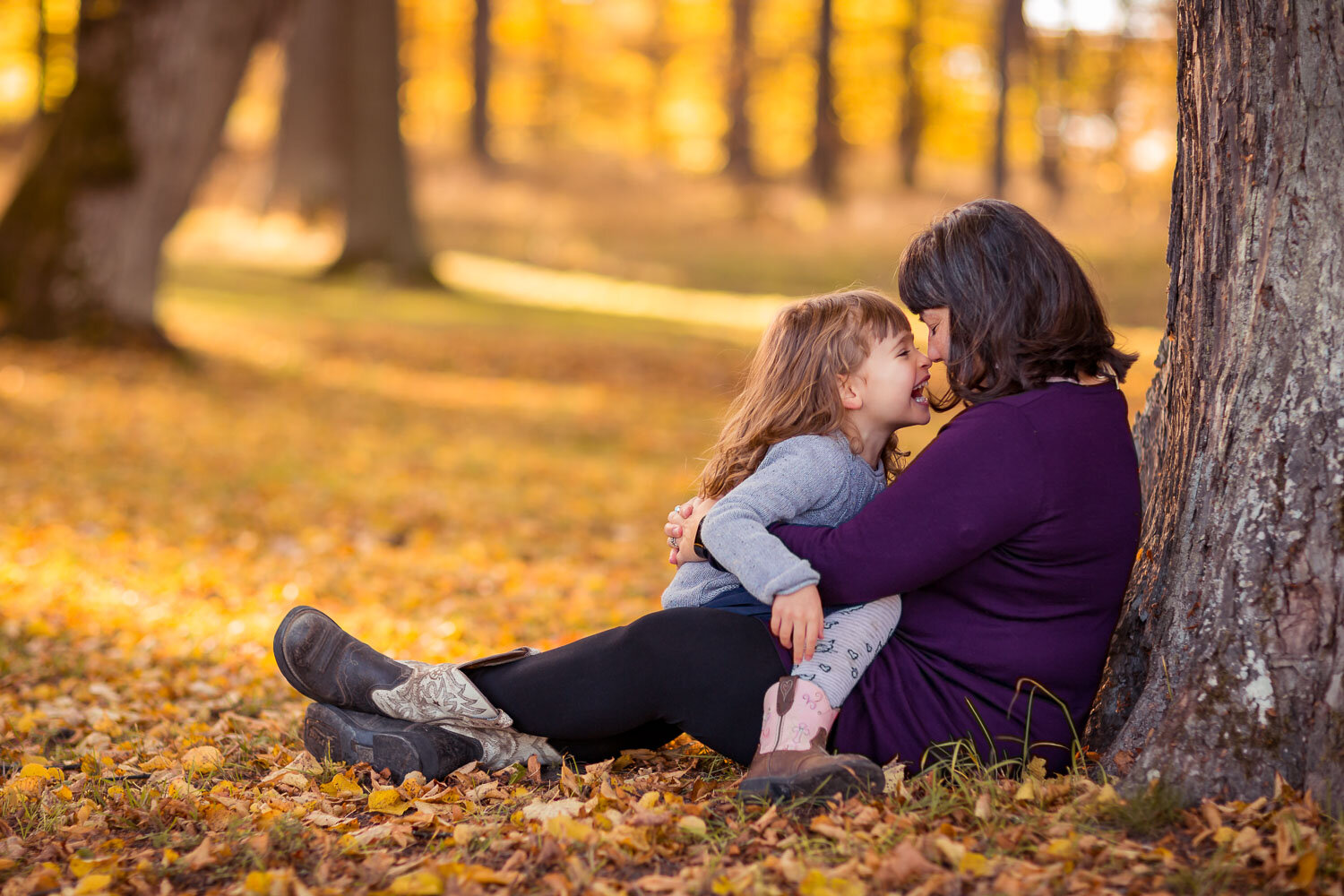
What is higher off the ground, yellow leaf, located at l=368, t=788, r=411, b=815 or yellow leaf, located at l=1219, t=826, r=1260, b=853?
yellow leaf, located at l=1219, t=826, r=1260, b=853

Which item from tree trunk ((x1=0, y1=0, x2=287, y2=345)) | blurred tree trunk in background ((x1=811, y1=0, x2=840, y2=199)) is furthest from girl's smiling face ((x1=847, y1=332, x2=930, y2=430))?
blurred tree trunk in background ((x1=811, y1=0, x2=840, y2=199))

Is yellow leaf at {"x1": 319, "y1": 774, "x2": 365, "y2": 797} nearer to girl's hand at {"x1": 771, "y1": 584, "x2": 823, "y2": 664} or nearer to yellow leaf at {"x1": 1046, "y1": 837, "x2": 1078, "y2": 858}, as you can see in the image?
girl's hand at {"x1": 771, "y1": 584, "x2": 823, "y2": 664}

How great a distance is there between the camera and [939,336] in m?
Answer: 2.97

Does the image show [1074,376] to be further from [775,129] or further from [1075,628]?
[775,129]

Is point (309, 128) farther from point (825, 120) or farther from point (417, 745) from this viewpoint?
point (417, 745)

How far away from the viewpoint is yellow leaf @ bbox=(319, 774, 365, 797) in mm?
3146

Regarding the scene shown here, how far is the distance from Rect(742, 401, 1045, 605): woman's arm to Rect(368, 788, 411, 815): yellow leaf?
1.23m

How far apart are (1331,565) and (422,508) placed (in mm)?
5898

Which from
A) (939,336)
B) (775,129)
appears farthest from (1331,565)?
(775,129)

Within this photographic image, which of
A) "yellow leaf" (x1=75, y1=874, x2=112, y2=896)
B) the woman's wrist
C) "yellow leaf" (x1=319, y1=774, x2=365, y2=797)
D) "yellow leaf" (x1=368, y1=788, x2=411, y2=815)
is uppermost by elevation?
the woman's wrist

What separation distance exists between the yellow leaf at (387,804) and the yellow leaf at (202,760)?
723mm

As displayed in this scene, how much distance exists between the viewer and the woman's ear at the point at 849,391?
312 centimetres

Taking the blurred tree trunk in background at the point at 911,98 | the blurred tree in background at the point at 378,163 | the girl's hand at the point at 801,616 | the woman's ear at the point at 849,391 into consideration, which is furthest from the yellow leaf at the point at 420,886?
the blurred tree trunk in background at the point at 911,98

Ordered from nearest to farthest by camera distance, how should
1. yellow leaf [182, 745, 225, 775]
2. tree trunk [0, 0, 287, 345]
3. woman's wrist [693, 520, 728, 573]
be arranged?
woman's wrist [693, 520, 728, 573], yellow leaf [182, 745, 225, 775], tree trunk [0, 0, 287, 345]
